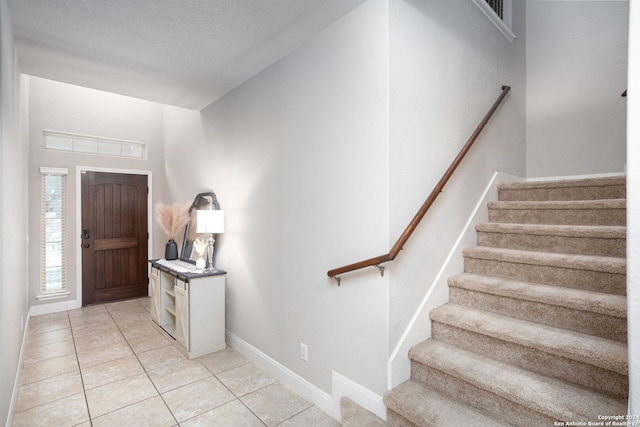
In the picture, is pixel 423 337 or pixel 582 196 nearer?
pixel 423 337

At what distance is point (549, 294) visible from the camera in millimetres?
1891

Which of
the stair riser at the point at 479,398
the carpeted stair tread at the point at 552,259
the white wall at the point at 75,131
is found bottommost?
the stair riser at the point at 479,398

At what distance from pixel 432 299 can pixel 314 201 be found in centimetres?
108

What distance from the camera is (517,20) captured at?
3.49 meters

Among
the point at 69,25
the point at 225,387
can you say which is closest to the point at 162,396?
the point at 225,387

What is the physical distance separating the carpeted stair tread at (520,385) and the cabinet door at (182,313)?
2.18 m

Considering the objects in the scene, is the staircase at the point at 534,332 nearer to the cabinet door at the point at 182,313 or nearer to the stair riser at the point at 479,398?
the stair riser at the point at 479,398

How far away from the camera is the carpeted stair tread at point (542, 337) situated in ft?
4.93

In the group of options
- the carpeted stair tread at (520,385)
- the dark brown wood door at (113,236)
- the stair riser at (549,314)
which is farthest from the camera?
the dark brown wood door at (113,236)

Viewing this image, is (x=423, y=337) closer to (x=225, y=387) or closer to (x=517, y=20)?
(x=225, y=387)

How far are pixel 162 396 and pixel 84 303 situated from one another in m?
3.24

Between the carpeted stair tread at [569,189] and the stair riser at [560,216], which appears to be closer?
the stair riser at [560,216]

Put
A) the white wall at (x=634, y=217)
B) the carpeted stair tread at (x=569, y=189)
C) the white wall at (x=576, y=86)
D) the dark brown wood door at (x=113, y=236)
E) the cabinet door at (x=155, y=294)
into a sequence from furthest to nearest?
1. the dark brown wood door at (x=113, y=236)
2. the cabinet door at (x=155, y=294)
3. the white wall at (x=576, y=86)
4. the carpeted stair tread at (x=569, y=189)
5. the white wall at (x=634, y=217)

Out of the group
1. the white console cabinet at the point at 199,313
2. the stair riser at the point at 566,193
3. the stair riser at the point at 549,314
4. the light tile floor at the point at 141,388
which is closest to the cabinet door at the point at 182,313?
the white console cabinet at the point at 199,313
